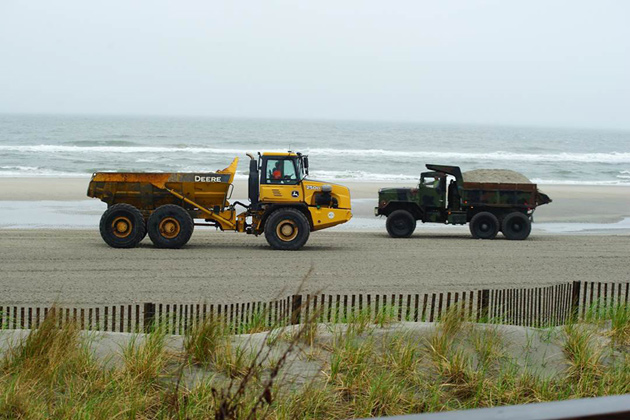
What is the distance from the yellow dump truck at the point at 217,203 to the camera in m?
16.7

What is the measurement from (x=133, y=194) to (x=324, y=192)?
424cm

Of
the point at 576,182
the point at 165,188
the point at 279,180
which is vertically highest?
the point at 279,180

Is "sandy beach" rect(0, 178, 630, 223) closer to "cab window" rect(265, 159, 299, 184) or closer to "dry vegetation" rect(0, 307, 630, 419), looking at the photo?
"cab window" rect(265, 159, 299, 184)

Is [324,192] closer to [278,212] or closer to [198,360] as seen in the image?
[278,212]

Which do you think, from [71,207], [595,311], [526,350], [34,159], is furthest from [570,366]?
[34,159]

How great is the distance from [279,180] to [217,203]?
149 centimetres

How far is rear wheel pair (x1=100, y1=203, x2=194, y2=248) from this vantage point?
16672mm

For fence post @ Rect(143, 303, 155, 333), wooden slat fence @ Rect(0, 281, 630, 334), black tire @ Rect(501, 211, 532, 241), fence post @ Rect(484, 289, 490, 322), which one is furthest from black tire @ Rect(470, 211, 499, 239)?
fence post @ Rect(143, 303, 155, 333)

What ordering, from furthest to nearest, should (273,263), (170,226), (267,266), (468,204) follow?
1. (468,204)
2. (170,226)
3. (273,263)
4. (267,266)

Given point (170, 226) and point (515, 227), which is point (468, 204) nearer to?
point (515, 227)

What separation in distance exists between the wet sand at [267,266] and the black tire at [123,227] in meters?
0.24

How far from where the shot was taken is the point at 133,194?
1706 cm

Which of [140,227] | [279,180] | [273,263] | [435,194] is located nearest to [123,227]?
[140,227]

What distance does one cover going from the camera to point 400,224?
20219 mm
